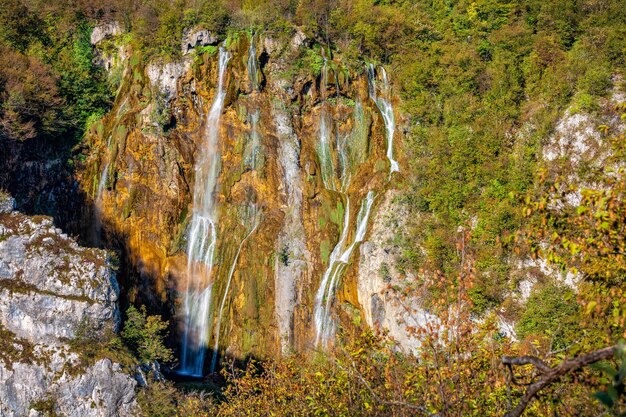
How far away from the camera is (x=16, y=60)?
32156mm

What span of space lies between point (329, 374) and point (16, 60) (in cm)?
3165

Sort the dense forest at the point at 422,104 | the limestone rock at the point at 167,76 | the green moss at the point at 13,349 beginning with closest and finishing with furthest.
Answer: the green moss at the point at 13,349 < the dense forest at the point at 422,104 < the limestone rock at the point at 167,76

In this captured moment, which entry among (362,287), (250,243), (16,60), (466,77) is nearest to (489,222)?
(362,287)

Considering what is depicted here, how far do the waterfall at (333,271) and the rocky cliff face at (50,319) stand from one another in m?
9.56

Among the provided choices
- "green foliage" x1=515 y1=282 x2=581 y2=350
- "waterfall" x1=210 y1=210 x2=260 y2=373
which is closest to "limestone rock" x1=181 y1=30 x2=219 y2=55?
"waterfall" x1=210 y1=210 x2=260 y2=373

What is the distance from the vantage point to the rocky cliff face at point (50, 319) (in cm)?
1977

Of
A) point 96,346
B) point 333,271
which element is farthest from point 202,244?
point 96,346

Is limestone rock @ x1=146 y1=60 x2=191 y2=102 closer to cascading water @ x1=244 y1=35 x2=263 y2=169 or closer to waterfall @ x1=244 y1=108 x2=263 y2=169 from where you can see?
cascading water @ x1=244 y1=35 x2=263 y2=169

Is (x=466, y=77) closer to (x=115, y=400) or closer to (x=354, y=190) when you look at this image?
(x=354, y=190)

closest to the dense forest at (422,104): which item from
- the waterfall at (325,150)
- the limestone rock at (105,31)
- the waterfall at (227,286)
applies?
the limestone rock at (105,31)

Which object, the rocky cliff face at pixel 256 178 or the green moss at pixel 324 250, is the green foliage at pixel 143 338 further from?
the green moss at pixel 324 250

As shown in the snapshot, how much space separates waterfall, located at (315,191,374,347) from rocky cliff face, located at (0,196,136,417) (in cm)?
956

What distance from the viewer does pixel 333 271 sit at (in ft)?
88.0

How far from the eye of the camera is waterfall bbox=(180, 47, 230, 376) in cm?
2762
